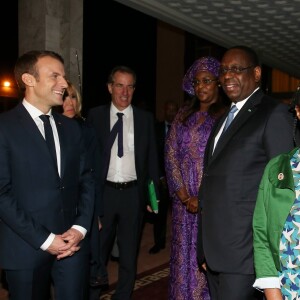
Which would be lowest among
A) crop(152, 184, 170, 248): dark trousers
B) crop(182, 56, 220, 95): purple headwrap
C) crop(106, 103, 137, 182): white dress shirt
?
crop(152, 184, 170, 248): dark trousers

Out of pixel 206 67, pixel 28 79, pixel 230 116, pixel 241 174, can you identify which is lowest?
pixel 241 174

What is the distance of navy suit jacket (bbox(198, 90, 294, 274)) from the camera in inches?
91.5

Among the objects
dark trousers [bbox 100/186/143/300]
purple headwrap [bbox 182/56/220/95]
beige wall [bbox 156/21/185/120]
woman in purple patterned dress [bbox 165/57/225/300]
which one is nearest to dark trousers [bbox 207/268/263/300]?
woman in purple patterned dress [bbox 165/57/225/300]

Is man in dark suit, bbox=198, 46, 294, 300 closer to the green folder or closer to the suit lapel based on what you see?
the suit lapel

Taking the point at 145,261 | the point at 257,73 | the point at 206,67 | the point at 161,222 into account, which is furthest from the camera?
the point at 161,222

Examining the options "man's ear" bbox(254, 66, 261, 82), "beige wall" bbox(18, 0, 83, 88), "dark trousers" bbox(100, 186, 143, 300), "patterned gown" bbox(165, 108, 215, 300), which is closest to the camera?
"man's ear" bbox(254, 66, 261, 82)

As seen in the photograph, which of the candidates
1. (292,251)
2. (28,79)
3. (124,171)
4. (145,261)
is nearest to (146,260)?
(145,261)

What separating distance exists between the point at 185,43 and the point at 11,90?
553 cm

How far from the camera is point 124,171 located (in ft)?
12.1

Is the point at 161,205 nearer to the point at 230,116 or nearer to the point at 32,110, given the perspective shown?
the point at 230,116

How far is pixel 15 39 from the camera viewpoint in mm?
12945

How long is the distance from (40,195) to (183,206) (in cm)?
143

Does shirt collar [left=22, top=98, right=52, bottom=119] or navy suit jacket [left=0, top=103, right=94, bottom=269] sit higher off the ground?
shirt collar [left=22, top=98, right=52, bottom=119]

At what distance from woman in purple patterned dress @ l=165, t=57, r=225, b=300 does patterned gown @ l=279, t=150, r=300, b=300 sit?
5.20 ft
